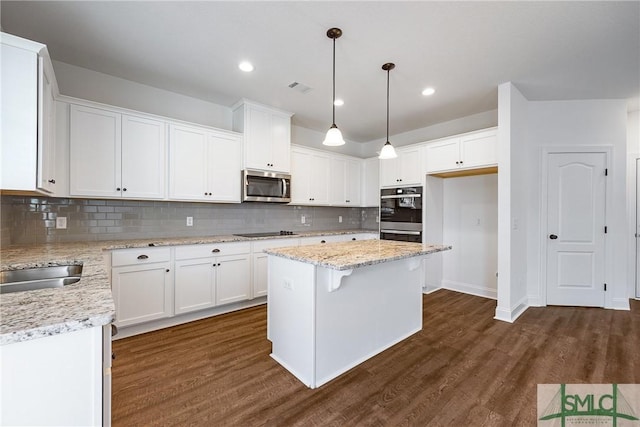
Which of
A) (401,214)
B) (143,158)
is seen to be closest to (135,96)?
(143,158)

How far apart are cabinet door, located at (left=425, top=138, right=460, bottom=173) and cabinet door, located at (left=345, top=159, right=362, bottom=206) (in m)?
1.37

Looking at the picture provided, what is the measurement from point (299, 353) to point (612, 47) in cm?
368

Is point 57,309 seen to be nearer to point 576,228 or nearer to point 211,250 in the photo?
point 211,250

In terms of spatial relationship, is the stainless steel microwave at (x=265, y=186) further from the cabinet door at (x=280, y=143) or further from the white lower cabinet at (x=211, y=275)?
the white lower cabinet at (x=211, y=275)

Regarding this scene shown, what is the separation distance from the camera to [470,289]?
4.22 m

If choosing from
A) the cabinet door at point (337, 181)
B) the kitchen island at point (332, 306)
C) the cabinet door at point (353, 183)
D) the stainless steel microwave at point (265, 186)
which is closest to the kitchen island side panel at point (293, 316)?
the kitchen island at point (332, 306)

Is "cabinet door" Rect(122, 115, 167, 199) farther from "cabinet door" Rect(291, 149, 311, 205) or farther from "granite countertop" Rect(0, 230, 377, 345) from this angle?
"cabinet door" Rect(291, 149, 311, 205)

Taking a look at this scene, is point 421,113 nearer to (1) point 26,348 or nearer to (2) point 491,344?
(2) point 491,344

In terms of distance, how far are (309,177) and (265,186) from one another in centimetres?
89

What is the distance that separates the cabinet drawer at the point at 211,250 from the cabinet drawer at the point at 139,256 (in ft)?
0.43

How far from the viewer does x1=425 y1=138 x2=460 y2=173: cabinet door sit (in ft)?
12.5

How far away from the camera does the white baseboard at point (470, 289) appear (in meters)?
4.01

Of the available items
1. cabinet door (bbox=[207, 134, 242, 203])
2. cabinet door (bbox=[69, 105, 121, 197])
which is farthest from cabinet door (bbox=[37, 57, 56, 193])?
cabinet door (bbox=[207, 134, 242, 203])

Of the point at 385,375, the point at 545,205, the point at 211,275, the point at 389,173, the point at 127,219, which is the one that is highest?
the point at 389,173
